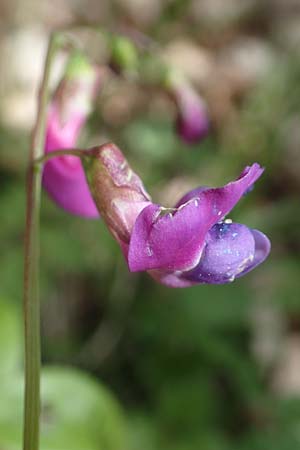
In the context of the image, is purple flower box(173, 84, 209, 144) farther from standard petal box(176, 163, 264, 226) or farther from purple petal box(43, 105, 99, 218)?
standard petal box(176, 163, 264, 226)

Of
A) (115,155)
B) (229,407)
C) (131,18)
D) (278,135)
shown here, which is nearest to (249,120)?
(278,135)

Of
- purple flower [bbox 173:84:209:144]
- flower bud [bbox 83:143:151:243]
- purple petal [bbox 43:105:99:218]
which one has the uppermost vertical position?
purple flower [bbox 173:84:209:144]

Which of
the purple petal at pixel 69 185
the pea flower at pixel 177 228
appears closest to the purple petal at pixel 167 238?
the pea flower at pixel 177 228

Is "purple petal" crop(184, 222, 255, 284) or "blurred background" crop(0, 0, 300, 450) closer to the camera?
"purple petal" crop(184, 222, 255, 284)

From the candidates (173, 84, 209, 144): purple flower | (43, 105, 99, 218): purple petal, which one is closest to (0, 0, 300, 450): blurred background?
(173, 84, 209, 144): purple flower

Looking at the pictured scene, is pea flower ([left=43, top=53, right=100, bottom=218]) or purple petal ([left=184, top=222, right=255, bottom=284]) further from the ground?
pea flower ([left=43, top=53, right=100, bottom=218])

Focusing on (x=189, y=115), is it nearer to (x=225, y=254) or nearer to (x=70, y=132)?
(x=70, y=132)

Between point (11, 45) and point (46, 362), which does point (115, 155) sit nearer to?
point (46, 362)
